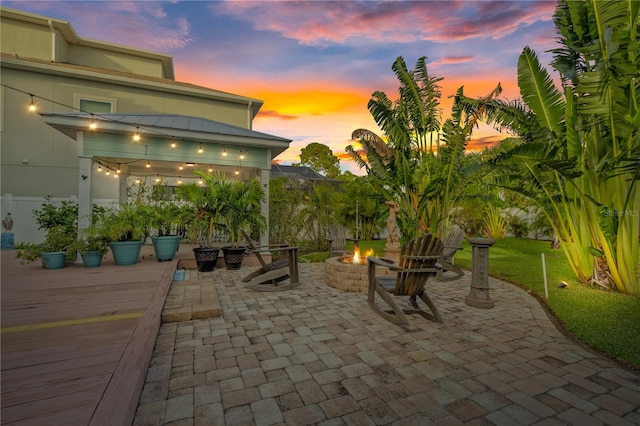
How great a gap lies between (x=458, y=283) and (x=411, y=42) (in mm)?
7256

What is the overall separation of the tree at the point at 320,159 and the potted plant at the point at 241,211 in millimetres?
30859

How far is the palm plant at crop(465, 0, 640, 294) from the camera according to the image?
459 centimetres

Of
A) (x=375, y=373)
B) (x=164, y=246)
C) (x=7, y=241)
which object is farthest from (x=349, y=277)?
(x=7, y=241)

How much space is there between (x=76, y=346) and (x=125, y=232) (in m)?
4.78

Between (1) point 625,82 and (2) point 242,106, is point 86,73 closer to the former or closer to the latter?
(2) point 242,106

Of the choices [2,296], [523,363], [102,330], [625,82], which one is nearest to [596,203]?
[625,82]

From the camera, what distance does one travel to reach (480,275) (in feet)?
15.5

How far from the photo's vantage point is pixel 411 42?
905 cm

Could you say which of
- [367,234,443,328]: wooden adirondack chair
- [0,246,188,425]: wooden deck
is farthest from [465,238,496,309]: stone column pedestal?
[0,246,188,425]: wooden deck

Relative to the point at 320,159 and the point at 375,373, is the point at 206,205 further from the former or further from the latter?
the point at 320,159

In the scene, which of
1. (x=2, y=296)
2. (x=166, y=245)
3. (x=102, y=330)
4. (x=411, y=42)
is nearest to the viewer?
(x=102, y=330)

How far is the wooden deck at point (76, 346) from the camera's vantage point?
6.35ft

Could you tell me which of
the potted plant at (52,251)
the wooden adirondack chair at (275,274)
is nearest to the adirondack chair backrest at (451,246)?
the wooden adirondack chair at (275,274)

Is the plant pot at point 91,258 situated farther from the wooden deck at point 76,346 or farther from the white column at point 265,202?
the white column at point 265,202
